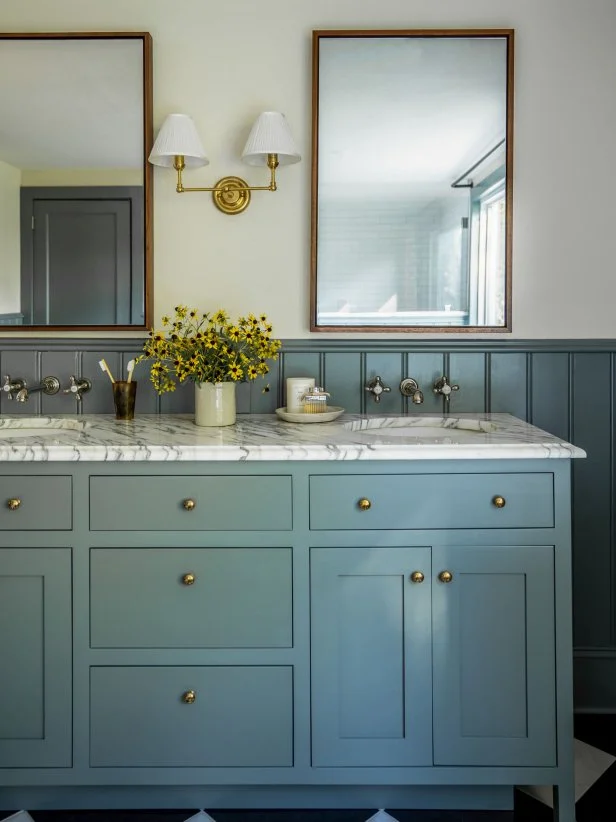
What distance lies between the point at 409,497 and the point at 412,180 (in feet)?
3.52

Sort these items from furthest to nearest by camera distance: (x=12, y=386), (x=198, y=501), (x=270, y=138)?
(x=12, y=386) < (x=270, y=138) < (x=198, y=501)

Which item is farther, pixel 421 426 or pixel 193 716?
pixel 421 426

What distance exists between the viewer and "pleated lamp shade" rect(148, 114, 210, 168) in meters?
2.16

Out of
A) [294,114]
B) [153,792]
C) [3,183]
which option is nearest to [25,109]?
[3,183]

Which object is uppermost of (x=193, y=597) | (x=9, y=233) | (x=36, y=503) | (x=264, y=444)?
(x=9, y=233)

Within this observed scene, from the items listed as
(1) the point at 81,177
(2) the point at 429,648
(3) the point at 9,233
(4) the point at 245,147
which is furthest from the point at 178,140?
(2) the point at 429,648

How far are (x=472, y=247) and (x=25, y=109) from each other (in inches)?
58.0

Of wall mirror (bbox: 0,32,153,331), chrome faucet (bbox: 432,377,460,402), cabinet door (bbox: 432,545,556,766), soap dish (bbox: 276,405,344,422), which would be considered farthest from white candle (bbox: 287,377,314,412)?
cabinet door (bbox: 432,545,556,766)

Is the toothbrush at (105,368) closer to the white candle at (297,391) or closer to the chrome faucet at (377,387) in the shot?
the white candle at (297,391)

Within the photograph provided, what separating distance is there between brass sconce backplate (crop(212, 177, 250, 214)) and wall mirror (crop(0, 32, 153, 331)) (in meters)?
0.22

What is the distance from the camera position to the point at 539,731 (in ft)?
5.81

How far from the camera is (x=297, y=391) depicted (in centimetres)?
217

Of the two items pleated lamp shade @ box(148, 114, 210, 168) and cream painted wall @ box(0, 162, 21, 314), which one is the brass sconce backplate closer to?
pleated lamp shade @ box(148, 114, 210, 168)

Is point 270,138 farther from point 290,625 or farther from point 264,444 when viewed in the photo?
point 290,625
